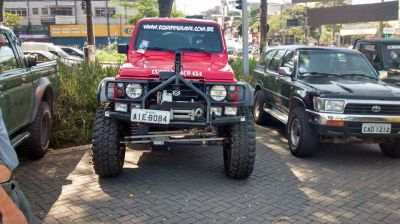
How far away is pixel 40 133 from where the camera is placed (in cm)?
569

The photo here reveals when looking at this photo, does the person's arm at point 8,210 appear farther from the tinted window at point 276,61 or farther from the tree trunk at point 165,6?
the tree trunk at point 165,6

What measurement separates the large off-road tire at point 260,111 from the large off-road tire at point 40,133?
13.5ft

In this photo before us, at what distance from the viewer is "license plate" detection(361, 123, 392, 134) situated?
5.71m

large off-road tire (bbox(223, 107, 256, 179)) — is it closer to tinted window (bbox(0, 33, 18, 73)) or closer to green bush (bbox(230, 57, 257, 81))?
tinted window (bbox(0, 33, 18, 73))

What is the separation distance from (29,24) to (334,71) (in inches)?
2446

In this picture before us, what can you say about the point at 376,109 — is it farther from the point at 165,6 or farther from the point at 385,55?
the point at 165,6

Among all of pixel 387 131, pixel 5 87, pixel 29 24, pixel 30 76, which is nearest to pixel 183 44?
pixel 30 76

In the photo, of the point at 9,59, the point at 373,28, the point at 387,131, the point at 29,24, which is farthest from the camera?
the point at 29,24

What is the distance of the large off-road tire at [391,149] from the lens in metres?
6.34

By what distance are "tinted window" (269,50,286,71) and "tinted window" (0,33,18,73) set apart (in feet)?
15.2

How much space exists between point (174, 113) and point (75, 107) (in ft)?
10.1

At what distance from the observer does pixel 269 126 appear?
28.3ft

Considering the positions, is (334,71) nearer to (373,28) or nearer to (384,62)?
(384,62)

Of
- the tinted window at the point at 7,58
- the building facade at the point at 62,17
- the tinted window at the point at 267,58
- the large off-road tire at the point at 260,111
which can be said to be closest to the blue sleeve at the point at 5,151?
the tinted window at the point at 7,58
